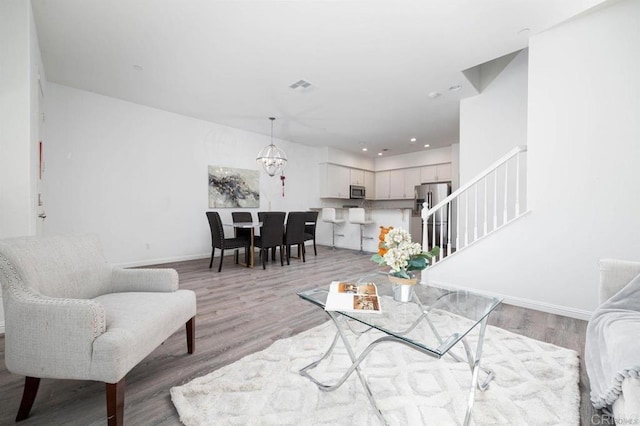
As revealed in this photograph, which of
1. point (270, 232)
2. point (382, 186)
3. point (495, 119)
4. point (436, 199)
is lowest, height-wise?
point (270, 232)

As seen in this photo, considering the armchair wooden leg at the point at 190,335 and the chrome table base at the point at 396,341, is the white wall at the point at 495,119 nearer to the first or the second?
the chrome table base at the point at 396,341

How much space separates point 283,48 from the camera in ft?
9.56

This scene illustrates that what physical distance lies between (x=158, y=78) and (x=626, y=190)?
518 centimetres

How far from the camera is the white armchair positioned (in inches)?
44.8

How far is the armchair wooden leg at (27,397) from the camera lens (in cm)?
127

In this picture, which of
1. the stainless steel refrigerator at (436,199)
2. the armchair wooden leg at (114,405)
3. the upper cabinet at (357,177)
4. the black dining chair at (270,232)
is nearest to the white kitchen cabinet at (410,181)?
the stainless steel refrigerator at (436,199)

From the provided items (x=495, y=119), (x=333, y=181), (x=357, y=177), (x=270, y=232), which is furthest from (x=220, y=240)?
(x=357, y=177)

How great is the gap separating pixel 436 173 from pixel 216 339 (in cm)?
708

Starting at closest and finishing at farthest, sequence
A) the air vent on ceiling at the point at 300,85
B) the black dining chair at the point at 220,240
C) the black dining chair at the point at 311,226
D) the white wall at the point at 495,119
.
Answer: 1. the air vent on ceiling at the point at 300,85
2. the white wall at the point at 495,119
3. the black dining chair at the point at 220,240
4. the black dining chair at the point at 311,226

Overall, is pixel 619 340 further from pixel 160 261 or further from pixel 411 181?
pixel 411 181

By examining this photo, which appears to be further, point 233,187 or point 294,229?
point 233,187

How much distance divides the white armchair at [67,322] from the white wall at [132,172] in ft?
10.2

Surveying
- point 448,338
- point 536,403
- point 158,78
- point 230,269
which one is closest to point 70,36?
point 158,78

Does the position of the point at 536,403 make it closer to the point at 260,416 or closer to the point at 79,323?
the point at 260,416
